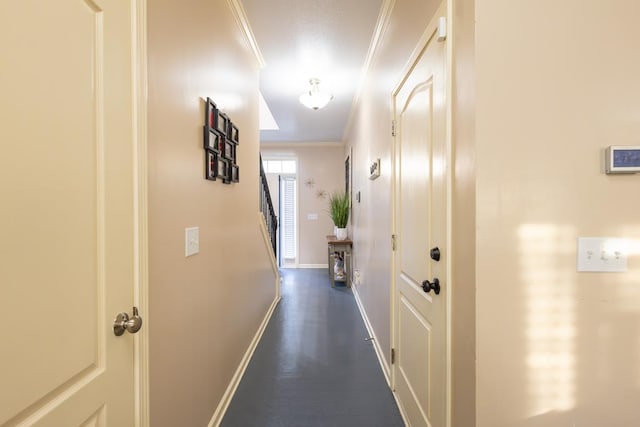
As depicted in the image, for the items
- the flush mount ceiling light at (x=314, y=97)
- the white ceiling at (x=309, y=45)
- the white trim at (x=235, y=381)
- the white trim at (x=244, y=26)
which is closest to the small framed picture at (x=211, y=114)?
the white trim at (x=244, y=26)

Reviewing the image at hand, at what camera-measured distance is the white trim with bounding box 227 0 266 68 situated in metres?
2.16

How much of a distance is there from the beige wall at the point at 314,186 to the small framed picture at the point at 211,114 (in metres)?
4.69

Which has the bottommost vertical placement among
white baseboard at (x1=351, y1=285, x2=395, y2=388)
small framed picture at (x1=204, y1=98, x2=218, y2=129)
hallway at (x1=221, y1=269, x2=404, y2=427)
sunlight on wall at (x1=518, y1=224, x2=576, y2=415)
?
hallway at (x1=221, y1=269, x2=404, y2=427)

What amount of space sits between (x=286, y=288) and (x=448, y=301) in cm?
385

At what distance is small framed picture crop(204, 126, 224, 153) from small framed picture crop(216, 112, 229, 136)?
0.04 metres

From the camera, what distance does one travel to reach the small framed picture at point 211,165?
5.36 ft

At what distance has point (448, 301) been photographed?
3.94 ft

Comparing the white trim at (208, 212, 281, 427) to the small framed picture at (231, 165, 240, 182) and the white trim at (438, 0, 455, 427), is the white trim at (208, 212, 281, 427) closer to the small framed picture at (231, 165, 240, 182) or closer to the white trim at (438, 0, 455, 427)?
the small framed picture at (231, 165, 240, 182)

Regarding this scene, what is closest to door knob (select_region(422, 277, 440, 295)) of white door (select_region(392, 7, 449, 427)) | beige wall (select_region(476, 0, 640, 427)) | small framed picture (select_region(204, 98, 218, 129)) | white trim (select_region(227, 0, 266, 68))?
white door (select_region(392, 7, 449, 427))

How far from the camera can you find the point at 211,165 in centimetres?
170

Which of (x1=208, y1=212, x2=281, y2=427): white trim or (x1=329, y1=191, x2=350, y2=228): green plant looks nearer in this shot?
(x1=208, y1=212, x2=281, y2=427): white trim

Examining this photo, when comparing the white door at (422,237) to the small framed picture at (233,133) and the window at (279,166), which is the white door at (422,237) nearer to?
the small framed picture at (233,133)

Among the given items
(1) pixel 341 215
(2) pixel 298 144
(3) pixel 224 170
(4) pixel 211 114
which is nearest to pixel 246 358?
(3) pixel 224 170

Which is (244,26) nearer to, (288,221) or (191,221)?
(191,221)
